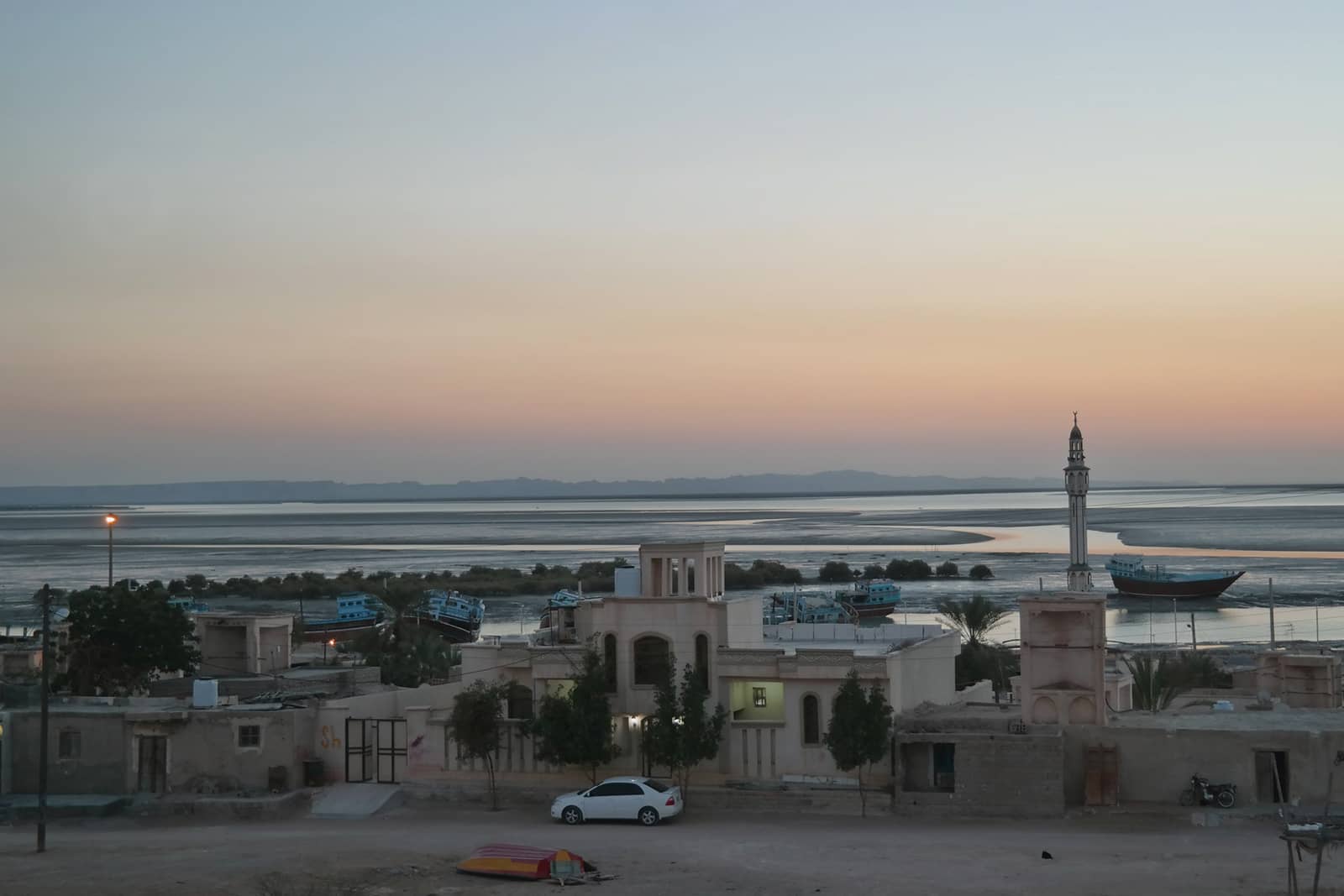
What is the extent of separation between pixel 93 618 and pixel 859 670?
71.4 feet

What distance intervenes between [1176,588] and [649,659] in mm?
71873

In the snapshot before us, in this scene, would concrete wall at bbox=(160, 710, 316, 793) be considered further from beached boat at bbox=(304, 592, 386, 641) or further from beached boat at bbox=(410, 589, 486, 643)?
beached boat at bbox=(304, 592, 386, 641)

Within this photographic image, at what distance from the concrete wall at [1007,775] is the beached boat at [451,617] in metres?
52.6

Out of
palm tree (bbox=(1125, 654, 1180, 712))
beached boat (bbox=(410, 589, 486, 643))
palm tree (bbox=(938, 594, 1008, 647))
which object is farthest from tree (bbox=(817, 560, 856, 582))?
palm tree (bbox=(1125, 654, 1180, 712))

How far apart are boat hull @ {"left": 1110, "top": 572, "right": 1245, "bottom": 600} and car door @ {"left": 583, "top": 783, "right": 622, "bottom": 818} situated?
72966 millimetres

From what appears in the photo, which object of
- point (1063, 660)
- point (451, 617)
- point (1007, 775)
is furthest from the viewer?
point (451, 617)

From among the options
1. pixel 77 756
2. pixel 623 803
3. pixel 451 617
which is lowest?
pixel 623 803

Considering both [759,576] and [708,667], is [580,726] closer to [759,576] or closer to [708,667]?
[708,667]

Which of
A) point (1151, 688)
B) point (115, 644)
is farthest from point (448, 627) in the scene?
point (1151, 688)

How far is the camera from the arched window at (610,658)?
104ft

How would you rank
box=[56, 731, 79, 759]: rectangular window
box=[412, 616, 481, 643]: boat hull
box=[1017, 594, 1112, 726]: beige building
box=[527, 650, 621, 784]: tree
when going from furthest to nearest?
box=[412, 616, 481, 643]: boat hull, box=[56, 731, 79, 759]: rectangular window, box=[527, 650, 621, 784]: tree, box=[1017, 594, 1112, 726]: beige building

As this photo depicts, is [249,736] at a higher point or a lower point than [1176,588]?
lower

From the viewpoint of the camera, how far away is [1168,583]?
95.2 m

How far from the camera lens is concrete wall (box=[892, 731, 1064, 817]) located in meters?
27.6
